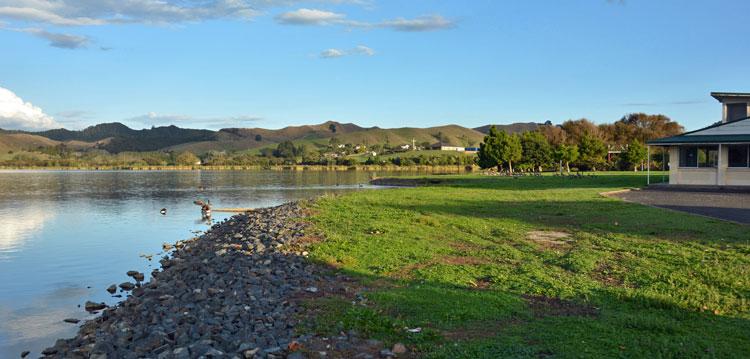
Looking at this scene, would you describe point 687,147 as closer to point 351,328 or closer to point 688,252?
point 688,252

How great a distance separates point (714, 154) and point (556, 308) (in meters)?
35.6

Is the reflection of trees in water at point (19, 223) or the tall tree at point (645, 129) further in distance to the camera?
the tall tree at point (645, 129)

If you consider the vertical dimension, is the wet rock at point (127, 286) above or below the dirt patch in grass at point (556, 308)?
below

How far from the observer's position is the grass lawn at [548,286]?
7.26m

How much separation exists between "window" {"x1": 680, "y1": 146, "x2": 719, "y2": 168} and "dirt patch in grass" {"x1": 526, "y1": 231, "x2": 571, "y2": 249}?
2643 centimetres

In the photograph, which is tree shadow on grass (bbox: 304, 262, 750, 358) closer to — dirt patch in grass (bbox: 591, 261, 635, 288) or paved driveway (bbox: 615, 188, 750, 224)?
dirt patch in grass (bbox: 591, 261, 635, 288)

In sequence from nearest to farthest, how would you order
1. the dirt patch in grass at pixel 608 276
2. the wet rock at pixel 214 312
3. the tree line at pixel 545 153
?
the wet rock at pixel 214 312
the dirt patch in grass at pixel 608 276
the tree line at pixel 545 153

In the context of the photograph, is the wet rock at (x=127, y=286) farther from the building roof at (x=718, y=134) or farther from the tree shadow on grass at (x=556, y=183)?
the building roof at (x=718, y=134)

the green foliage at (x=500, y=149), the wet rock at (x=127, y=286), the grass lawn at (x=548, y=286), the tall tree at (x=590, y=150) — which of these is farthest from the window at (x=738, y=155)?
the tall tree at (x=590, y=150)

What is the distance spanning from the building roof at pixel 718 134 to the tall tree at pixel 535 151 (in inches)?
1647

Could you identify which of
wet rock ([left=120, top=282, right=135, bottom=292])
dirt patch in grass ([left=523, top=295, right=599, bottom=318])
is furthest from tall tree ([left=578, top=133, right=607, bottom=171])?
dirt patch in grass ([left=523, top=295, right=599, bottom=318])

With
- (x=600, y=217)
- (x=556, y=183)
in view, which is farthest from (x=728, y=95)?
(x=600, y=217)

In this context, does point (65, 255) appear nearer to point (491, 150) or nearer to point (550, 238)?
point (550, 238)

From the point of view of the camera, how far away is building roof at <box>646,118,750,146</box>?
35844mm
